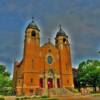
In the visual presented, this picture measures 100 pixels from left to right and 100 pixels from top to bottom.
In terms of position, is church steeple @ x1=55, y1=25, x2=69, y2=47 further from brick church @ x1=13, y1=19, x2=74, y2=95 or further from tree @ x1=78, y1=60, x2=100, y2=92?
tree @ x1=78, y1=60, x2=100, y2=92

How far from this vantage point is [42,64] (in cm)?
5916

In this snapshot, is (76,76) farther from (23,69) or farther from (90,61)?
(23,69)

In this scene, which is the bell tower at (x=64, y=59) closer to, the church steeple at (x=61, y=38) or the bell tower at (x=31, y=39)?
the church steeple at (x=61, y=38)

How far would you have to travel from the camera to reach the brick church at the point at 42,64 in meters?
56.0

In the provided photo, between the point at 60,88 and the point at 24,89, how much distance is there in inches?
363

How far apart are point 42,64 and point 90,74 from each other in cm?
1456

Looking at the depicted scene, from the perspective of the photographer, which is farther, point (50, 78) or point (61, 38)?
point (61, 38)

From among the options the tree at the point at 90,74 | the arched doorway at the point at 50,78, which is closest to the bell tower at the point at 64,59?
the arched doorway at the point at 50,78

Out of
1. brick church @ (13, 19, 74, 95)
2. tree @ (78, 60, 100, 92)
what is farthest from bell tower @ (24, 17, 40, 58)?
tree @ (78, 60, 100, 92)

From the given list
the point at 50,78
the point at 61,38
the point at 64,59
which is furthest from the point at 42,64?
the point at 61,38

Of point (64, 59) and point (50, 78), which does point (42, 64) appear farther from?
point (64, 59)

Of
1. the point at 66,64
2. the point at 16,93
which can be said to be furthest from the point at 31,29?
the point at 16,93

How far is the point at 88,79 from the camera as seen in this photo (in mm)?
64000

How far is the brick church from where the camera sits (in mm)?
56031
